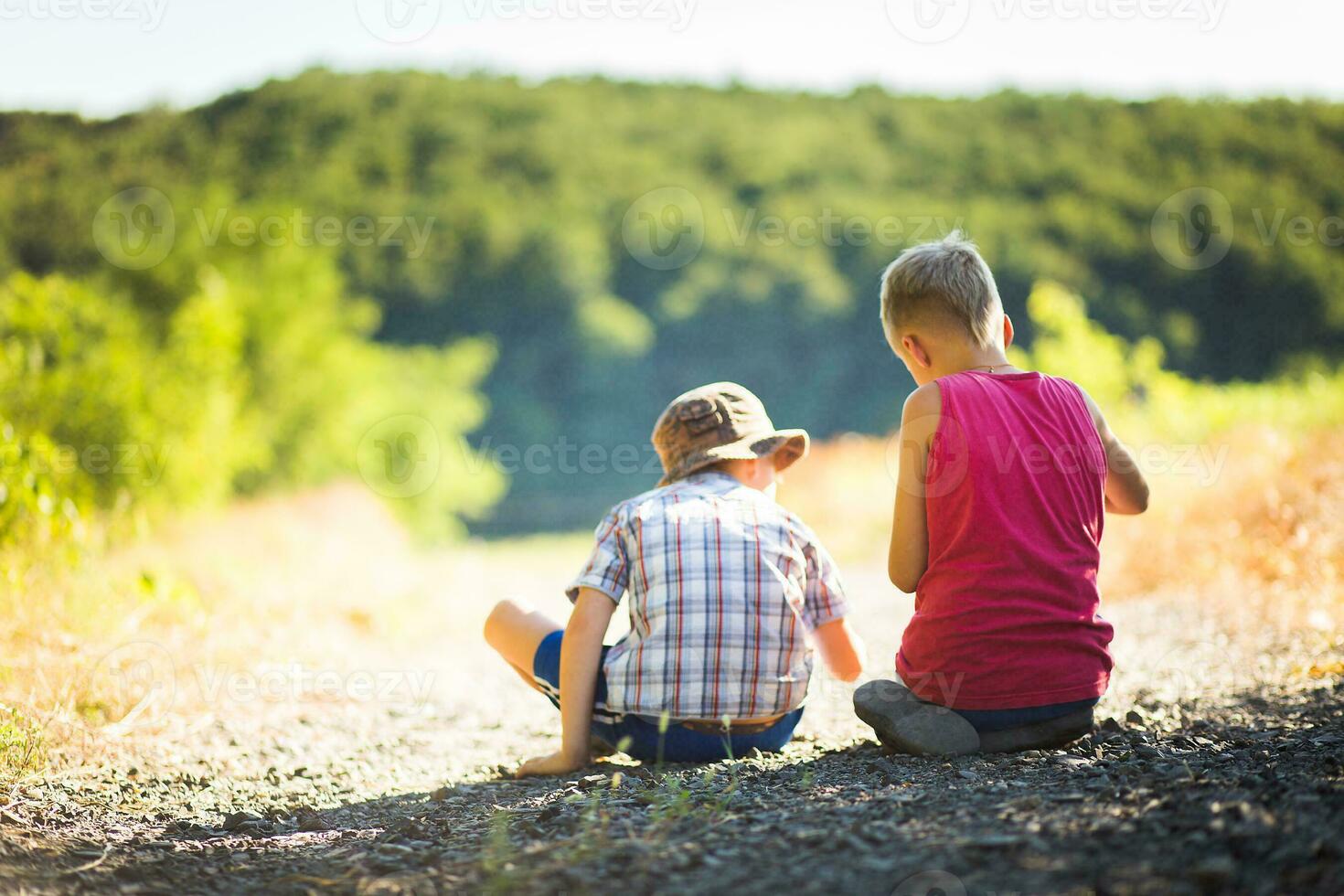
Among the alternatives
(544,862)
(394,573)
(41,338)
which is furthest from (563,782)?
(41,338)

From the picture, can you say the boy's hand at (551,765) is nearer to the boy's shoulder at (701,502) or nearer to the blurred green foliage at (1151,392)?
the boy's shoulder at (701,502)

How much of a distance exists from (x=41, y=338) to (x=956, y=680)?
20.9 ft

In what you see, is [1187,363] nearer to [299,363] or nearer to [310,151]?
[299,363]

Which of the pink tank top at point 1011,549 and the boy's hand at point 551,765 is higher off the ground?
the pink tank top at point 1011,549

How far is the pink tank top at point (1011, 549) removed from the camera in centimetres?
214

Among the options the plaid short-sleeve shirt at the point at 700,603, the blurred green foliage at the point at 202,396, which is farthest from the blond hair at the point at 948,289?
the blurred green foliage at the point at 202,396

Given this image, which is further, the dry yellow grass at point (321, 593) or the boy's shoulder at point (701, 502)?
the dry yellow grass at point (321, 593)

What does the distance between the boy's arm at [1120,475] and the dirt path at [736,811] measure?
53 cm

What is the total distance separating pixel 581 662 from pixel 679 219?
3383 cm

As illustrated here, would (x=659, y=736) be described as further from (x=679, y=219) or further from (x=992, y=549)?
(x=679, y=219)

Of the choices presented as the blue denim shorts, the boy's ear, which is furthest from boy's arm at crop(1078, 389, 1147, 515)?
the blue denim shorts

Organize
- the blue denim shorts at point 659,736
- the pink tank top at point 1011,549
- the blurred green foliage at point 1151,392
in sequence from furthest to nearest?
the blurred green foliage at point 1151,392
the blue denim shorts at point 659,736
the pink tank top at point 1011,549

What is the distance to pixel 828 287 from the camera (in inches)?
1244

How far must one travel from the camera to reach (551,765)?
8.04ft
